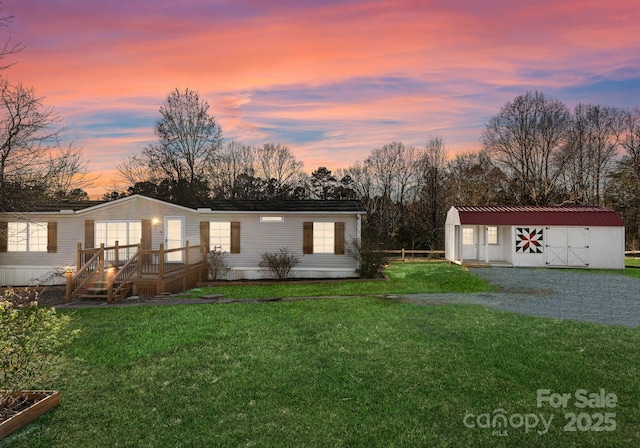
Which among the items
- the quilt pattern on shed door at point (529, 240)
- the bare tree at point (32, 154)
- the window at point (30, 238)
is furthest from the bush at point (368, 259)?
the window at point (30, 238)

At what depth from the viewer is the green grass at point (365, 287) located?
11.8 meters

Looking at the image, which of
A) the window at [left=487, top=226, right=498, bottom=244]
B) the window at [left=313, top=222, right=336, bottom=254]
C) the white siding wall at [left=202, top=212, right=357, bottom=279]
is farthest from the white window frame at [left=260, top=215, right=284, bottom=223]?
the window at [left=487, top=226, right=498, bottom=244]

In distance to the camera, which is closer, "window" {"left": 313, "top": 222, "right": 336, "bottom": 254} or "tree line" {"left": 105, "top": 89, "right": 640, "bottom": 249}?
"window" {"left": 313, "top": 222, "right": 336, "bottom": 254}

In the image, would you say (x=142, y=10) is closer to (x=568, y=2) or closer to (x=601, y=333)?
(x=568, y=2)

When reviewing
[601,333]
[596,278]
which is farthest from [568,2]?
[596,278]

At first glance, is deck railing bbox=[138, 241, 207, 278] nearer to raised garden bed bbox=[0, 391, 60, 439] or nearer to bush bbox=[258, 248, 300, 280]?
bush bbox=[258, 248, 300, 280]

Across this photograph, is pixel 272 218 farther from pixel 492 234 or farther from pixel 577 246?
pixel 577 246

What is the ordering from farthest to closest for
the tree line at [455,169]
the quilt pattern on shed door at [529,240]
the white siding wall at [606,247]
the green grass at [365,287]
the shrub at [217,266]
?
the tree line at [455,169], the quilt pattern on shed door at [529,240], the white siding wall at [606,247], the shrub at [217,266], the green grass at [365,287]

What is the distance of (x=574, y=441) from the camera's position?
3502 mm

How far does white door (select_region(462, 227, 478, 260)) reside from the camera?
20.4 metres

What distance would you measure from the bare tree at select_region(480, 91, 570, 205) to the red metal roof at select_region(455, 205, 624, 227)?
12137 mm

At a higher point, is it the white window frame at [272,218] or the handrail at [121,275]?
the white window frame at [272,218]

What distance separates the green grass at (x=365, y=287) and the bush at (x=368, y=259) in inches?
27.2

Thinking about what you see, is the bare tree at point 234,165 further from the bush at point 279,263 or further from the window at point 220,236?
the bush at point 279,263
